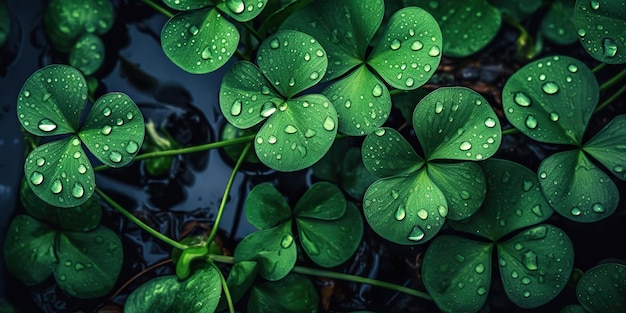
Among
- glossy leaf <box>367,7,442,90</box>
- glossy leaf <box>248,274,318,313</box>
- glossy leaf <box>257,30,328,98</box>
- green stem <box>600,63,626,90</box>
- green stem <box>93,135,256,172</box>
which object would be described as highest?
glossy leaf <box>257,30,328,98</box>

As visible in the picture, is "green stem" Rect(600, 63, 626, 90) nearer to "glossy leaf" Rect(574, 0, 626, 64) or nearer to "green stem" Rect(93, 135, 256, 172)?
"glossy leaf" Rect(574, 0, 626, 64)

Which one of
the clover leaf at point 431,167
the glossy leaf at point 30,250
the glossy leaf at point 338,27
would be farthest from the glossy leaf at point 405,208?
the glossy leaf at point 30,250

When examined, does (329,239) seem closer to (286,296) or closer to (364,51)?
(286,296)

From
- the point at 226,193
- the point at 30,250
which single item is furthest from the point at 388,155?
the point at 30,250

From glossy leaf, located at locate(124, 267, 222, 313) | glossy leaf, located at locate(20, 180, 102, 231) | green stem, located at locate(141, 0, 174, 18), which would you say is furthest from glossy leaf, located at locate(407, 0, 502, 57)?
glossy leaf, located at locate(20, 180, 102, 231)

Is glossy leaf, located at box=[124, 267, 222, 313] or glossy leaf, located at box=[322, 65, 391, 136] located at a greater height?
glossy leaf, located at box=[322, 65, 391, 136]

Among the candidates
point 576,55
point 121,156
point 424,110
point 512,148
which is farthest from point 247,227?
point 576,55
